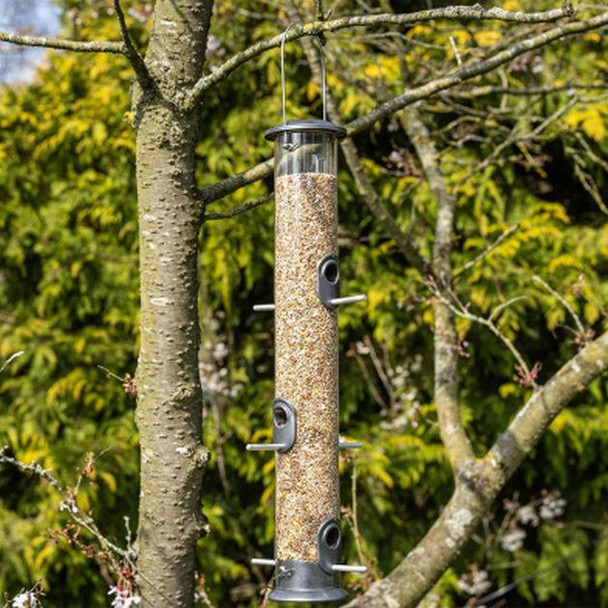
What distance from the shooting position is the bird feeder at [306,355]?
2.34m

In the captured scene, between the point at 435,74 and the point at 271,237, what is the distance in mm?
1380

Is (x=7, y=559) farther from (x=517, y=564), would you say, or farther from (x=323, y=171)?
(x=323, y=171)

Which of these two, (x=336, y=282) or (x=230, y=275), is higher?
(x=230, y=275)

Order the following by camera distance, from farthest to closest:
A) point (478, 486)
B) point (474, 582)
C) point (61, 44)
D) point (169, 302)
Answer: point (474, 582), point (478, 486), point (169, 302), point (61, 44)

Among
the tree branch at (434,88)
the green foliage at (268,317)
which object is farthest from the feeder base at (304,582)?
the green foliage at (268,317)

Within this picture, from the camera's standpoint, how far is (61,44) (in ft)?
6.55

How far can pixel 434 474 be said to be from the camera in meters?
4.63

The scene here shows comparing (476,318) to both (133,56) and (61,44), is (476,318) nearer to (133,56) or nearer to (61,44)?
(133,56)

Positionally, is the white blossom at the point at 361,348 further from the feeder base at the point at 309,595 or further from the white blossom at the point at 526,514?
the feeder base at the point at 309,595

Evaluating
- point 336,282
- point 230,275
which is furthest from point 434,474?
point 336,282

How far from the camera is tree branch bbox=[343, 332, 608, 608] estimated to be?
9.24 feet

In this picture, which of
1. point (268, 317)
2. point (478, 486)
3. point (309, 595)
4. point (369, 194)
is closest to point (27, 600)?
point (309, 595)

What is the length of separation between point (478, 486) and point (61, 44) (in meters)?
1.79

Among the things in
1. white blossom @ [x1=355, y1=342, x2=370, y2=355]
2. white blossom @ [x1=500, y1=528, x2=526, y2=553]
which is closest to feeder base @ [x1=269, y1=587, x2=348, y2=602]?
white blossom @ [x1=355, y1=342, x2=370, y2=355]
